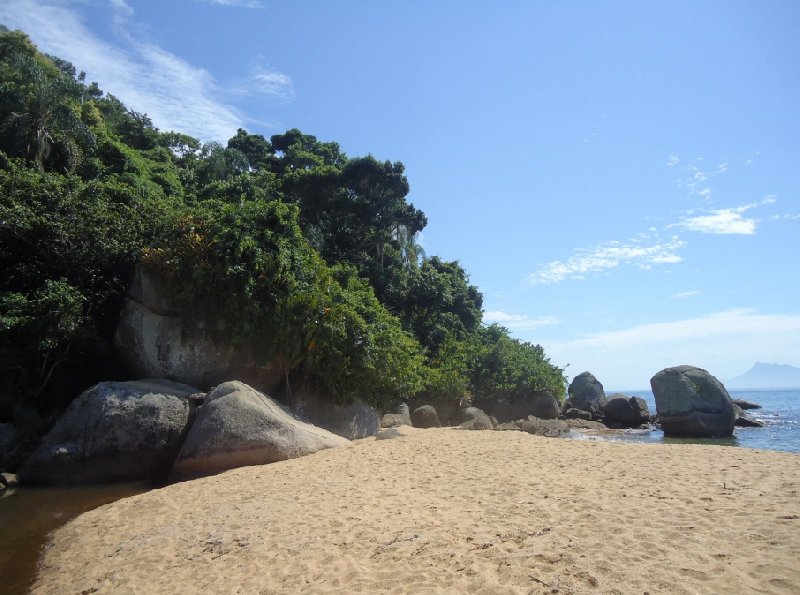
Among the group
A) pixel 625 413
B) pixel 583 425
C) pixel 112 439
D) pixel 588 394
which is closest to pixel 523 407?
pixel 583 425

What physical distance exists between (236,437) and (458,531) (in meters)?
6.78

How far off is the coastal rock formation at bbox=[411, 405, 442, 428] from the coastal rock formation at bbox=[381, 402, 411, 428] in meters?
1.25

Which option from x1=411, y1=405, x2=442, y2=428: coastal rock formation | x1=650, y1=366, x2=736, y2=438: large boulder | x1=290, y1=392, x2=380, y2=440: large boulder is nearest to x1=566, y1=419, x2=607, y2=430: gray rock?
x1=650, y1=366, x2=736, y2=438: large boulder

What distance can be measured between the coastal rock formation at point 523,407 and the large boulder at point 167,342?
16004 mm

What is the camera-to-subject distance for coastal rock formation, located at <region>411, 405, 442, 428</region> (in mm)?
21719

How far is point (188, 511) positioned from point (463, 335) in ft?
73.4

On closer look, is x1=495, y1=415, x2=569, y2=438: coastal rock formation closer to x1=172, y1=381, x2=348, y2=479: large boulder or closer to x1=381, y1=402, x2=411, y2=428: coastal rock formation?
x1=381, y1=402, x2=411, y2=428: coastal rock formation

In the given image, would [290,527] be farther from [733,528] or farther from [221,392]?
[221,392]

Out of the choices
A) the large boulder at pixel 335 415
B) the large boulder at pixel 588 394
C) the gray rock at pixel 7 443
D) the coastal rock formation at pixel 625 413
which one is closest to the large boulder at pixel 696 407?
the coastal rock formation at pixel 625 413

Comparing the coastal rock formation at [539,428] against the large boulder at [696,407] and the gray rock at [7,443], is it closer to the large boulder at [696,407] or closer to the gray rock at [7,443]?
the large boulder at [696,407]

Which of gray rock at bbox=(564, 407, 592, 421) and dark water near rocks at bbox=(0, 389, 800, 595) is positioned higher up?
gray rock at bbox=(564, 407, 592, 421)

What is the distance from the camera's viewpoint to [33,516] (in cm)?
903

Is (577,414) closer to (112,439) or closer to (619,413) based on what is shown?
(619,413)

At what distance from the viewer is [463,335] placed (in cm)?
2925
